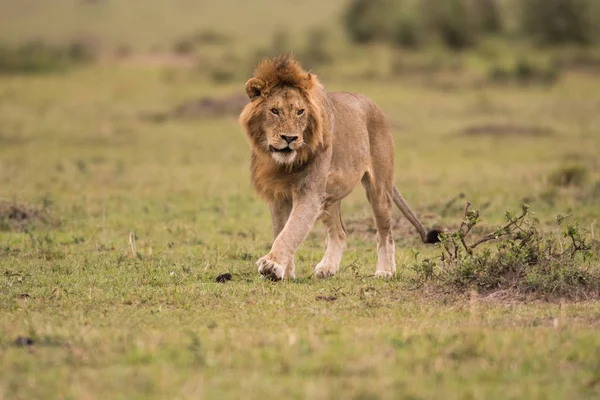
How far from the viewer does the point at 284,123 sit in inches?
273

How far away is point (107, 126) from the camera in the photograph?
21.6m

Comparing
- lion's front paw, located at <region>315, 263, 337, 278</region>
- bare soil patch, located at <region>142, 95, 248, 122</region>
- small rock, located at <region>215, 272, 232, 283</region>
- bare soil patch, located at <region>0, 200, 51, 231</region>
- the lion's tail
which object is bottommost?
bare soil patch, located at <region>142, 95, 248, 122</region>

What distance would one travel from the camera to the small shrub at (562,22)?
1470 inches

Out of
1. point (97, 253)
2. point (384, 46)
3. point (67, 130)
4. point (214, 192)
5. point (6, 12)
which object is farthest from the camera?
point (6, 12)

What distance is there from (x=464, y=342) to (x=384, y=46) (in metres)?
32.4

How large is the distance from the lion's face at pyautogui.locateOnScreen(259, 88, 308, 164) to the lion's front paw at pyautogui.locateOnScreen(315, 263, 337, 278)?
1.10m

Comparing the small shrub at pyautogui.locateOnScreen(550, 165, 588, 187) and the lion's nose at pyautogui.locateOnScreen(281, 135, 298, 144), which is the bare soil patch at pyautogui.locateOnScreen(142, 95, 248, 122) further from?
the lion's nose at pyautogui.locateOnScreen(281, 135, 298, 144)

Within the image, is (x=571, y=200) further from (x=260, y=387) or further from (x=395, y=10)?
(x=395, y=10)

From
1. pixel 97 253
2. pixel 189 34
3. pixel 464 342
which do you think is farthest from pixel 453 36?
pixel 464 342

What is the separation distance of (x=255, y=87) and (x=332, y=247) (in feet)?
5.48

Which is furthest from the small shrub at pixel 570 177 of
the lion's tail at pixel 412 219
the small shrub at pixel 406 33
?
the small shrub at pixel 406 33

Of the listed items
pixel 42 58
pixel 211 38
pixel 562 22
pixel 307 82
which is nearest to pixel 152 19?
pixel 211 38

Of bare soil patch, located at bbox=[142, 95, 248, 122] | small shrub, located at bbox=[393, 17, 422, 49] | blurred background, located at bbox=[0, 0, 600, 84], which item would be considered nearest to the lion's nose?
bare soil patch, located at bbox=[142, 95, 248, 122]

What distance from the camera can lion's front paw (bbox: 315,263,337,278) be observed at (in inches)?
302
